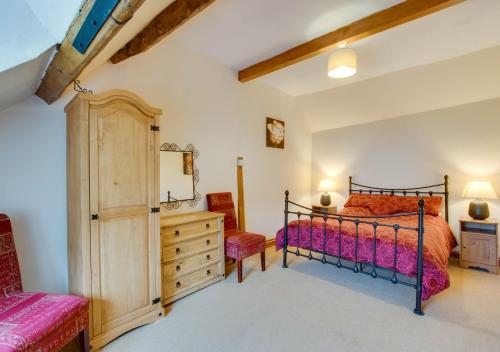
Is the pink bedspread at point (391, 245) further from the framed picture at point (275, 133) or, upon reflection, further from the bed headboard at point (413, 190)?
the framed picture at point (275, 133)

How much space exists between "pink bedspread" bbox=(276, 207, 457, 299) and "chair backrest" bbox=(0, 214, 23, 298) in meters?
2.72

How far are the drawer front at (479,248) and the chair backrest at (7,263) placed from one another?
15.9ft

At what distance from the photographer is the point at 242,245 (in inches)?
117

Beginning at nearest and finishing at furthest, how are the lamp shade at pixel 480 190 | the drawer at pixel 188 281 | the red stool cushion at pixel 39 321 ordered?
the red stool cushion at pixel 39 321 → the drawer at pixel 188 281 → the lamp shade at pixel 480 190

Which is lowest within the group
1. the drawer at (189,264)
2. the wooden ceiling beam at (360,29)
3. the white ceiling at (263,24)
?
the drawer at (189,264)

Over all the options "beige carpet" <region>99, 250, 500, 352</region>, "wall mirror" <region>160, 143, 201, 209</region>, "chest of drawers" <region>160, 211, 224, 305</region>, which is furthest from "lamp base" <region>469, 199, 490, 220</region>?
"wall mirror" <region>160, 143, 201, 209</region>

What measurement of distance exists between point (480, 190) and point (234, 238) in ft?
10.9

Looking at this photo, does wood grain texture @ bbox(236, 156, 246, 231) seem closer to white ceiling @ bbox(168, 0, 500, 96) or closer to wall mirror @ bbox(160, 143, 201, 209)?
wall mirror @ bbox(160, 143, 201, 209)

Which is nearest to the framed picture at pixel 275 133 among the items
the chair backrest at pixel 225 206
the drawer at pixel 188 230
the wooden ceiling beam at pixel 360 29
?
the wooden ceiling beam at pixel 360 29

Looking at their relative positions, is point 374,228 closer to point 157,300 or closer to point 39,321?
point 157,300

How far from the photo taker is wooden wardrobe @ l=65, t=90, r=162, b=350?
6.06ft

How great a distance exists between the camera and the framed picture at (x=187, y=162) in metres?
3.17

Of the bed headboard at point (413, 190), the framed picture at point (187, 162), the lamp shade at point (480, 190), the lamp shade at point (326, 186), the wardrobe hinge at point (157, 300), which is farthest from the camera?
the lamp shade at point (326, 186)

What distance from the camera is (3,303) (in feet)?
5.21
